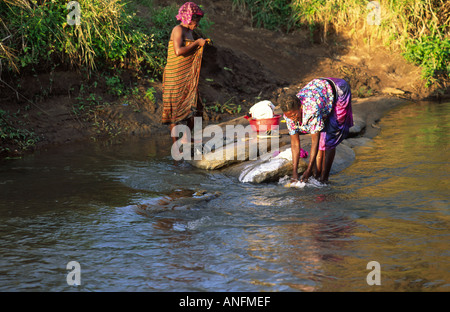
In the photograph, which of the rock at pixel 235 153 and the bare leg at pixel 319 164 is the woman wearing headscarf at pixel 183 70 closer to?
the rock at pixel 235 153

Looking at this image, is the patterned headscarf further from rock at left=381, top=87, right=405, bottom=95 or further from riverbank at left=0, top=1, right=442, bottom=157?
rock at left=381, top=87, right=405, bottom=95

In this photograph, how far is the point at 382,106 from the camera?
9.38 m

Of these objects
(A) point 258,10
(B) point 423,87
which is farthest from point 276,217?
(A) point 258,10

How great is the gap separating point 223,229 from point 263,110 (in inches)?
89.0

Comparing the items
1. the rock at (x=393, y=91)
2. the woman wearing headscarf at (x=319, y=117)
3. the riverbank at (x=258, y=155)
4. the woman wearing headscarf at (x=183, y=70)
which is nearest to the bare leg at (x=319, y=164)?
the woman wearing headscarf at (x=319, y=117)

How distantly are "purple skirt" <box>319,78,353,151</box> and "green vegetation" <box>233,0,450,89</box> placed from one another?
244 inches

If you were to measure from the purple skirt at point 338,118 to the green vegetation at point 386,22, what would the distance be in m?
6.19

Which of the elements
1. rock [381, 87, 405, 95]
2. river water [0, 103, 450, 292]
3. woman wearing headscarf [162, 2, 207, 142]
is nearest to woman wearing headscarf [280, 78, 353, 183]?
river water [0, 103, 450, 292]

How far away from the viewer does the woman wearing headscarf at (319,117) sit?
4582 millimetres

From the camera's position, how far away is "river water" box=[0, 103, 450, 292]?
3.22 metres

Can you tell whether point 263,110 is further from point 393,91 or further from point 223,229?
point 393,91

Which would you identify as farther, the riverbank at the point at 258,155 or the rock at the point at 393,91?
the rock at the point at 393,91

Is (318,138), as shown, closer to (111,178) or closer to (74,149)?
(111,178)

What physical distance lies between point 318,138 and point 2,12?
200 inches
